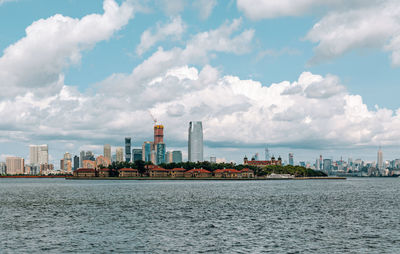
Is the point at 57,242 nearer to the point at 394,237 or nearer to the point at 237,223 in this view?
the point at 237,223

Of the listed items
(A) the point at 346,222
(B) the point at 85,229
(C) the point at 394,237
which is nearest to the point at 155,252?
(B) the point at 85,229

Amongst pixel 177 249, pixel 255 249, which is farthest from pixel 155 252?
pixel 255 249

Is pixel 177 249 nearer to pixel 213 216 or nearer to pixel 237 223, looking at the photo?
pixel 237 223

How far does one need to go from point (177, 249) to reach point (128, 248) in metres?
5.42

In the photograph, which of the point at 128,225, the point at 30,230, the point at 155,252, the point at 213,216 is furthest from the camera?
the point at 213,216

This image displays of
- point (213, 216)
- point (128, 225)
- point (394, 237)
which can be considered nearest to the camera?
point (394, 237)

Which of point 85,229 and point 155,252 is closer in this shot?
point 155,252

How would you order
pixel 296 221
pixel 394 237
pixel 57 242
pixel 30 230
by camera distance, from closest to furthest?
1. pixel 57 242
2. pixel 394 237
3. pixel 30 230
4. pixel 296 221

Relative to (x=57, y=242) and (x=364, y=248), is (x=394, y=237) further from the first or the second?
(x=57, y=242)

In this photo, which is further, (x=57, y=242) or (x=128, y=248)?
(x=57, y=242)

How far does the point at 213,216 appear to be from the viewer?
80438 mm

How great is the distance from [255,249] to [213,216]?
3214 cm

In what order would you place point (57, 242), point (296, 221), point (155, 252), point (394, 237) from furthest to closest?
point (296, 221)
point (394, 237)
point (57, 242)
point (155, 252)

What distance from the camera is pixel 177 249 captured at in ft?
160
